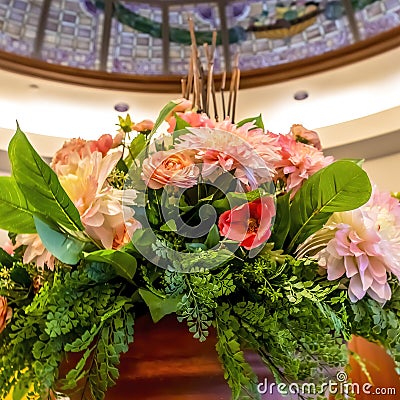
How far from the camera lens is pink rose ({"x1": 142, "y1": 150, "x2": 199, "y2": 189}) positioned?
22.6 inches

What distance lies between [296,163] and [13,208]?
1.05 feet

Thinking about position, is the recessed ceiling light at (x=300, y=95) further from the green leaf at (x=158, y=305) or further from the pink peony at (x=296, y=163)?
the green leaf at (x=158, y=305)

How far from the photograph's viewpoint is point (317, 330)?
55 cm

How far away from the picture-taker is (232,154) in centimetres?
59

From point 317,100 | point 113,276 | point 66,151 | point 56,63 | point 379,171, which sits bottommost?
point 113,276

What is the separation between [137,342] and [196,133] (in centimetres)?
24

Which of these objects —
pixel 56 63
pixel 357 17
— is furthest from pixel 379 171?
pixel 56 63

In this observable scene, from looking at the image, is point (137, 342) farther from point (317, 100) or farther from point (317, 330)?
point (317, 100)

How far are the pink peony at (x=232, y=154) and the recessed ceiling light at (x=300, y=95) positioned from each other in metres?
4.17

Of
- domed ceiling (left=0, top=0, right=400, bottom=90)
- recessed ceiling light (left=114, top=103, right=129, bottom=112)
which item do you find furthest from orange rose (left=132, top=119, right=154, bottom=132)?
recessed ceiling light (left=114, top=103, right=129, bottom=112)

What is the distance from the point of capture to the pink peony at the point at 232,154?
0.59 metres

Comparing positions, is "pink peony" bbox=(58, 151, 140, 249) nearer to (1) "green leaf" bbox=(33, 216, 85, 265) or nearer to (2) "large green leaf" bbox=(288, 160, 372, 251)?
(1) "green leaf" bbox=(33, 216, 85, 265)

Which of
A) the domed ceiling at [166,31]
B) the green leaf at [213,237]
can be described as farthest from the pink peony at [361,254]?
the domed ceiling at [166,31]

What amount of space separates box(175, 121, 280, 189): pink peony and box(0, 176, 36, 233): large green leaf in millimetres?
177
